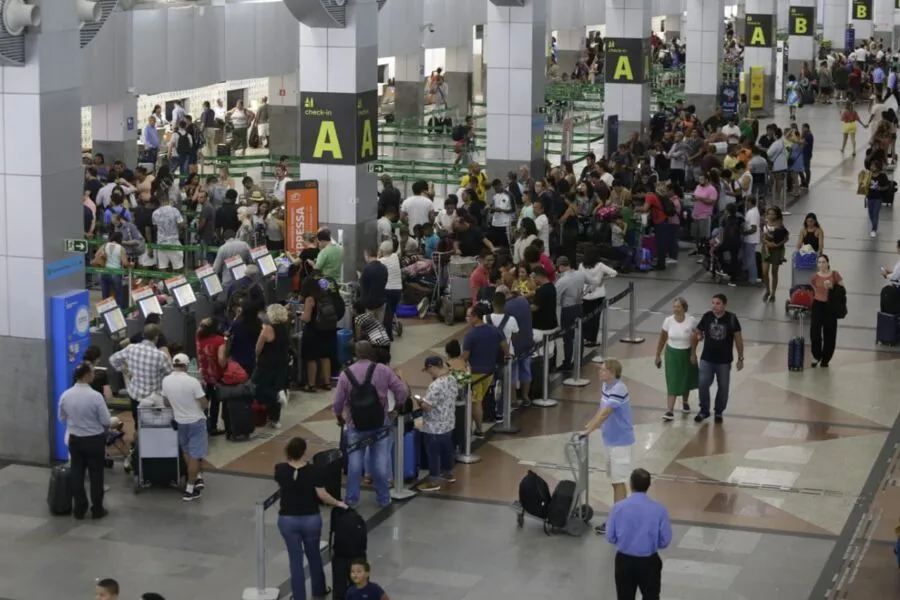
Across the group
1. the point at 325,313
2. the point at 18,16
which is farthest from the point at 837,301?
the point at 18,16

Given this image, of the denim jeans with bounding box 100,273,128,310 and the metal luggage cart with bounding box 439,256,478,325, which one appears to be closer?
the denim jeans with bounding box 100,273,128,310

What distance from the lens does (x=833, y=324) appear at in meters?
19.8

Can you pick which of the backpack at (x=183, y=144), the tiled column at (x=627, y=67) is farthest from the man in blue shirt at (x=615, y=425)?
the tiled column at (x=627, y=67)

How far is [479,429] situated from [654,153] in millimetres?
15711

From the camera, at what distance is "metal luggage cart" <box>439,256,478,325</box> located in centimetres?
2200

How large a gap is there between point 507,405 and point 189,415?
12.1 feet

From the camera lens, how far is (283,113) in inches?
1564

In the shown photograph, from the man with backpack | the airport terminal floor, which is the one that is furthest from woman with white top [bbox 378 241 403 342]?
the man with backpack

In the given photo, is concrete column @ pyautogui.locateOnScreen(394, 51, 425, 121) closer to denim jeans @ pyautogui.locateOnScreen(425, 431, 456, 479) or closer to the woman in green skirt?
the woman in green skirt

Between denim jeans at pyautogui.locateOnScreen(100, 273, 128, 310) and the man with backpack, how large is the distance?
7992 millimetres

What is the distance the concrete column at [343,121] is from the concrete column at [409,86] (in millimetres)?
20917

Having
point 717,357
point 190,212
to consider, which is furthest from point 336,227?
point 717,357

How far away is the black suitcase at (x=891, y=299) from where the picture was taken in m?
20.9

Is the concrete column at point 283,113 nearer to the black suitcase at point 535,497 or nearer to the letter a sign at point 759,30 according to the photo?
the letter a sign at point 759,30
